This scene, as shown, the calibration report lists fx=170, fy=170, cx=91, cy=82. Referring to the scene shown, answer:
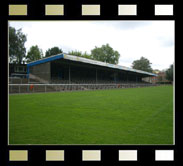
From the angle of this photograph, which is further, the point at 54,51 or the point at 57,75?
the point at 54,51

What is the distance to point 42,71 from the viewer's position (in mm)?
22672

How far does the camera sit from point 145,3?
79.0 inches

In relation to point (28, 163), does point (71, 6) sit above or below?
above

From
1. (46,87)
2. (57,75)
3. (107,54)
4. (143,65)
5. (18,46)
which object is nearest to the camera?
(46,87)

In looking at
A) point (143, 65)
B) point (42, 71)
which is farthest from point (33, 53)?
point (143, 65)

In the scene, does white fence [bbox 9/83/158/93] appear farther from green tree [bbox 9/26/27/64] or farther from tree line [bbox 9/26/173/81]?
green tree [bbox 9/26/27/64]

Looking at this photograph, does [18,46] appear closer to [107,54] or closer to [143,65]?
[107,54]

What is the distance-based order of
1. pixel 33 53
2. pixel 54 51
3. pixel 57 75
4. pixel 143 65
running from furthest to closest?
pixel 143 65
pixel 54 51
pixel 33 53
pixel 57 75

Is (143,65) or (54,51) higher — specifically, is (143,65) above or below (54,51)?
below

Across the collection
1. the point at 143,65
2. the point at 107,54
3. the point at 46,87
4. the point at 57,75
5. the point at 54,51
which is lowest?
the point at 46,87

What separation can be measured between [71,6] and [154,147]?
1902mm
